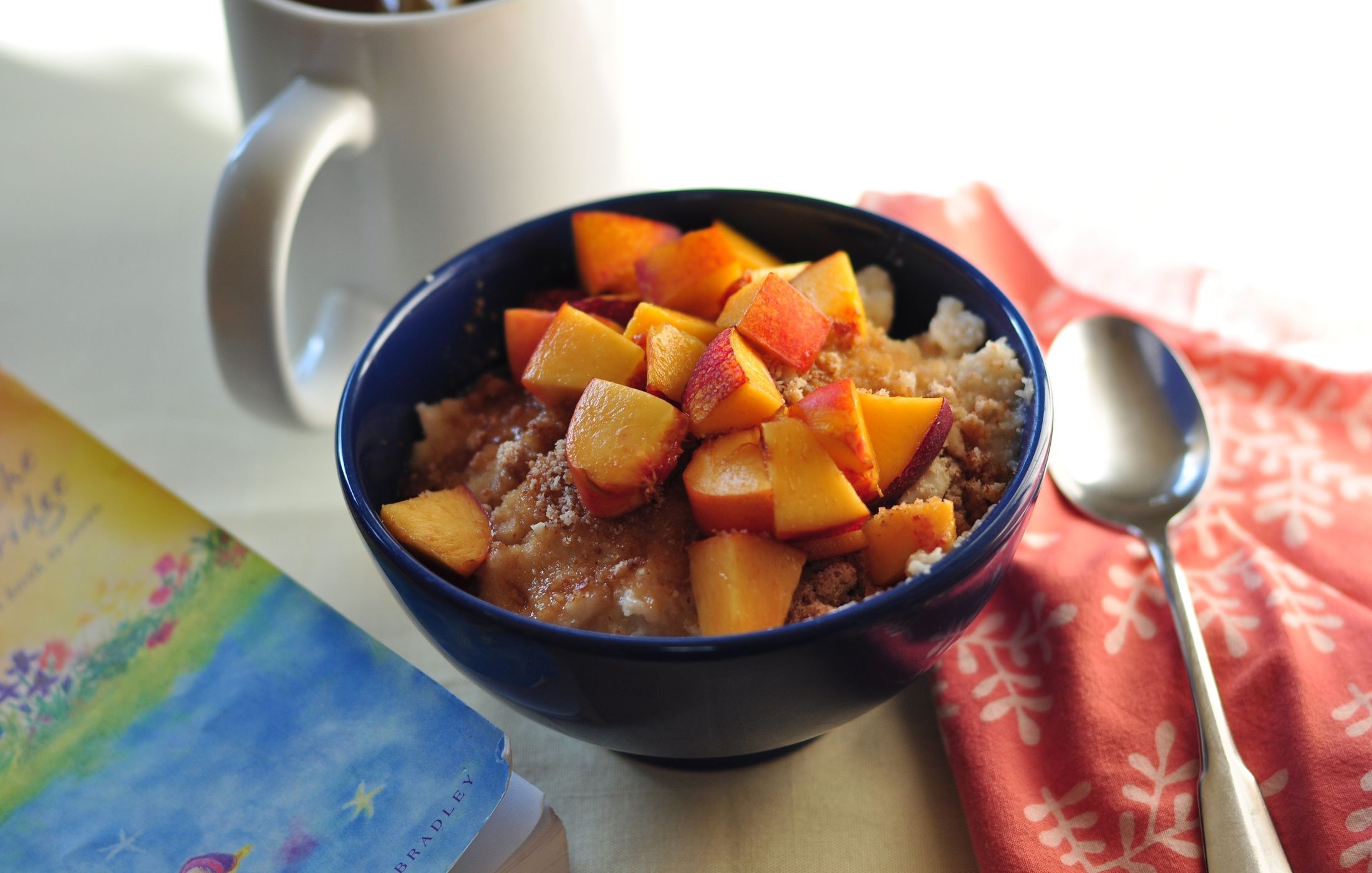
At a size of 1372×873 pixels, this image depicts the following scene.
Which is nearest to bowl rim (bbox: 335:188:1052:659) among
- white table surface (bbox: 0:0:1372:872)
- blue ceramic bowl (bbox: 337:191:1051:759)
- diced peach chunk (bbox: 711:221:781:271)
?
blue ceramic bowl (bbox: 337:191:1051:759)

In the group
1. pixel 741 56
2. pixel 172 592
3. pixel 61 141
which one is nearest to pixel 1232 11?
pixel 741 56

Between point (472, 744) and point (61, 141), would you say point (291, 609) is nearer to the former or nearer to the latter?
point (472, 744)

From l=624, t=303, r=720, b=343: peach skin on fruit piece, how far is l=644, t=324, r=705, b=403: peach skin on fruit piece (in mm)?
17

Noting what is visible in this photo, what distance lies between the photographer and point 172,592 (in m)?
0.94

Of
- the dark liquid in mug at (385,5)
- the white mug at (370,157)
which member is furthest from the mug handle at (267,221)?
the dark liquid in mug at (385,5)

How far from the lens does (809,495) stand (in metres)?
0.72

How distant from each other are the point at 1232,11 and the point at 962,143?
405 millimetres

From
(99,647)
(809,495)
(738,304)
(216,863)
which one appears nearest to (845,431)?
(809,495)

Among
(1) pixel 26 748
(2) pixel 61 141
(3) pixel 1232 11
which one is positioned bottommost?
(1) pixel 26 748

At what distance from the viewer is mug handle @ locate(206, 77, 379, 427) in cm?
98

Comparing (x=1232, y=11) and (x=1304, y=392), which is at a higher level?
(x=1232, y=11)

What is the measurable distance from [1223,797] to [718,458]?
0.42 m

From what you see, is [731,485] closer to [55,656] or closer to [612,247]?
[612,247]

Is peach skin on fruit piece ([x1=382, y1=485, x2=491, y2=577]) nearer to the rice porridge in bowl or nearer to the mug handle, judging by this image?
the rice porridge in bowl
